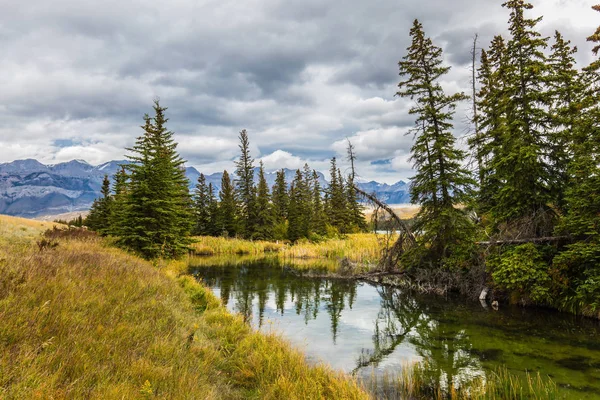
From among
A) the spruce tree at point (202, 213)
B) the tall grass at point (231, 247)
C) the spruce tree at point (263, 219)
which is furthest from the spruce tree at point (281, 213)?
the spruce tree at point (202, 213)

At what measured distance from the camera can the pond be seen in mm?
8758

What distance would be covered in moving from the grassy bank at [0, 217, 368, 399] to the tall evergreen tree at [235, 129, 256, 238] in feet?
130

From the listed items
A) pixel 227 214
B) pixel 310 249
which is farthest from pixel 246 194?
pixel 310 249

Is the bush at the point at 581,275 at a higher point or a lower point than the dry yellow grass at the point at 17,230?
lower

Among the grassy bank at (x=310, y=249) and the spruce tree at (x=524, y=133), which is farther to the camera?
the grassy bank at (x=310, y=249)

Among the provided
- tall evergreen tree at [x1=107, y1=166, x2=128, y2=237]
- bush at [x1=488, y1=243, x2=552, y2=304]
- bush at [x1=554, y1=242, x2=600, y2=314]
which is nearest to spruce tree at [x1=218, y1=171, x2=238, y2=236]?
tall evergreen tree at [x1=107, y1=166, x2=128, y2=237]

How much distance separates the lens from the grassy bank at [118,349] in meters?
3.85

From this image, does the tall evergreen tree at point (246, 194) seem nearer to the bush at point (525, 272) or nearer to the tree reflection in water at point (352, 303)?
the tree reflection in water at point (352, 303)

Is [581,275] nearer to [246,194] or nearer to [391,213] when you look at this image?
[391,213]

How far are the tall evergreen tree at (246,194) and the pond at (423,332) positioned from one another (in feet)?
95.0

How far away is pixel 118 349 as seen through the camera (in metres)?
4.96

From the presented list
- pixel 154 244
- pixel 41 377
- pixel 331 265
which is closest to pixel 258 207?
pixel 331 265

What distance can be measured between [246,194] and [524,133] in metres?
39.5

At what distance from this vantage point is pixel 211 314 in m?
10.4
